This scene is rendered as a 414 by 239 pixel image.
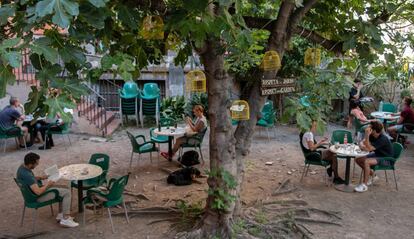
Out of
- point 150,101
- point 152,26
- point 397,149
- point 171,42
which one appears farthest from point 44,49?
point 150,101

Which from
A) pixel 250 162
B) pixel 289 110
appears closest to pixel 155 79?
pixel 250 162

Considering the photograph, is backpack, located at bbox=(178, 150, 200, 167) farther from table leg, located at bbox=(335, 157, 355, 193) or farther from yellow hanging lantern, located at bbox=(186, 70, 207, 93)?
yellow hanging lantern, located at bbox=(186, 70, 207, 93)

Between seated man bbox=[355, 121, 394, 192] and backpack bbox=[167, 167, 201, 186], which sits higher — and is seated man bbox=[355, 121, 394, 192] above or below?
above

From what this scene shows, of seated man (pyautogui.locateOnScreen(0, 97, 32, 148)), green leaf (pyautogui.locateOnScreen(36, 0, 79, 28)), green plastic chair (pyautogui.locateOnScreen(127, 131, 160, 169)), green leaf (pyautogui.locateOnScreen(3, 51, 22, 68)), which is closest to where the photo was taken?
green leaf (pyautogui.locateOnScreen(36, 0, 79, 28))

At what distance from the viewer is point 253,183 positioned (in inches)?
329

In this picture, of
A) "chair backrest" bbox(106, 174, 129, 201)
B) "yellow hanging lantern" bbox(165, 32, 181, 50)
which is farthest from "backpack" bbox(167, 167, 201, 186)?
"yellow hanging lantern" bbox(165, 32, 181, 50)

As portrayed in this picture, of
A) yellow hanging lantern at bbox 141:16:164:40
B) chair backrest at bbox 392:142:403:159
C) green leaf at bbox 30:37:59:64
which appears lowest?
chair backrest at bbox 392:142:403:159

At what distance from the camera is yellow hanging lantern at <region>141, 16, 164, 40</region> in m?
4.60

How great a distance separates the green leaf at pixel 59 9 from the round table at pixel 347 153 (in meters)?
6.05

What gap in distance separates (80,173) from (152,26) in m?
2.96

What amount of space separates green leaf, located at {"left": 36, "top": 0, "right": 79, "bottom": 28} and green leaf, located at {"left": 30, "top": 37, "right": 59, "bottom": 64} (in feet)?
1.20

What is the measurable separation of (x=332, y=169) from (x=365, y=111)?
6221mm

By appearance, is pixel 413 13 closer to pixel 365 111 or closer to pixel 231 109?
pixel 231 109

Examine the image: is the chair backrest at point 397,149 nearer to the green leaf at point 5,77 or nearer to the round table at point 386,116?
the round table at point 386,116
